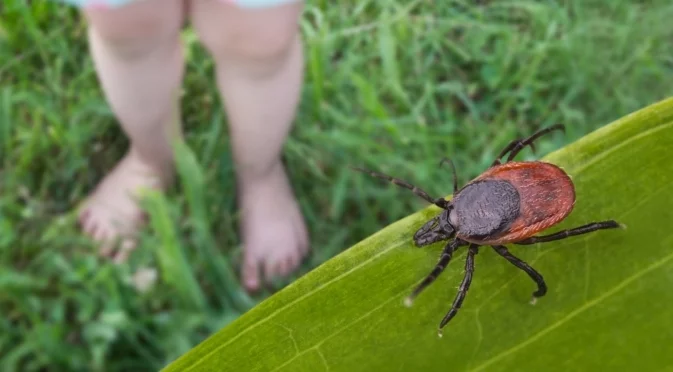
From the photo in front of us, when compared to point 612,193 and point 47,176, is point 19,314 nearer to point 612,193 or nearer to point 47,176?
point 47,176

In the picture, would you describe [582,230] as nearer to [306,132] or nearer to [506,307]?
[506,307]

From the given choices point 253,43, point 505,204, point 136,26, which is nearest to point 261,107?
point 253,43

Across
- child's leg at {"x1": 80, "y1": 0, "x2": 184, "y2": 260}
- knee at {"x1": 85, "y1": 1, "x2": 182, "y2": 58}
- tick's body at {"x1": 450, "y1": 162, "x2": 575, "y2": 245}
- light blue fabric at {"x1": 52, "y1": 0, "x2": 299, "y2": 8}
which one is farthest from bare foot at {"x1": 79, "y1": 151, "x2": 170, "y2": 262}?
tick's body at {"x1": 450, "y1": 162, "x2": 575, "y2": 245}

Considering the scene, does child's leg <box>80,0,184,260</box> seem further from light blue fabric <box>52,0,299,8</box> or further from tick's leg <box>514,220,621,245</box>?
tick's leg <box>514,220,621,245</box>

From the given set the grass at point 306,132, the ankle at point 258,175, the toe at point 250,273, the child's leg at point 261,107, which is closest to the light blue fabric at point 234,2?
the child's leg at point 261,107

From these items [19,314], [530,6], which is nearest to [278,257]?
[19,314]

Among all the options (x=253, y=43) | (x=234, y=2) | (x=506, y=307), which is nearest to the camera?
(x=506, y=307)
